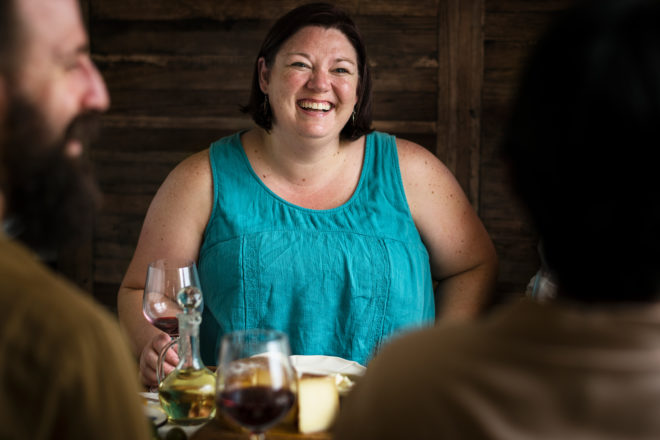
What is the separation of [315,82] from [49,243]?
1119 mm

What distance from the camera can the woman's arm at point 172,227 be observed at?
179 cm

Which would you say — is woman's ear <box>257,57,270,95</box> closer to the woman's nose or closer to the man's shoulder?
the woman's nose

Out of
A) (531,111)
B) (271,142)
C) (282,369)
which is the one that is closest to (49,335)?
(282,369)

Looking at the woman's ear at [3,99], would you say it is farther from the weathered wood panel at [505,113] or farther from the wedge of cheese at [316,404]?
the weathered wood panel at [505,113]

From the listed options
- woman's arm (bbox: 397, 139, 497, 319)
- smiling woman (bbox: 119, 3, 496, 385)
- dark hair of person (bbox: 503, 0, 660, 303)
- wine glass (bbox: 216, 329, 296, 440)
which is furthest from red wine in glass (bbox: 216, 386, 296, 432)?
woman's arm (bbox: 397, 139, 497, 319)

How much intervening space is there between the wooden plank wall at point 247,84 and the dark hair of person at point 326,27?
46.6 inches

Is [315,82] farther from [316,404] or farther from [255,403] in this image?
[255,403]

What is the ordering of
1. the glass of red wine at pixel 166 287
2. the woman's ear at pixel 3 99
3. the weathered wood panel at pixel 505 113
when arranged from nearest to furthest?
the woman's ear at pixel 3 99, the glass of red wine at pixel 166 287, the weathered wood panel at pixel 505 113

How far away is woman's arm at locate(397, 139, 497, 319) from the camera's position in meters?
1.96

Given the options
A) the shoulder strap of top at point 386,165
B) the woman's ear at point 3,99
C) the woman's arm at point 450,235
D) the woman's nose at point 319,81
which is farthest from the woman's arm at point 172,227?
the woman's ear at point 3,99

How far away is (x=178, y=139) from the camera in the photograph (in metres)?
3.35

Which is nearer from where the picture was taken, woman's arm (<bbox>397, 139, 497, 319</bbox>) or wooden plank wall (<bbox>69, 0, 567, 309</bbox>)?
woman's arm (<bbox>397, 139, 497, 319</bbox>)

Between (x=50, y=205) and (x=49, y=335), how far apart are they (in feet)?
0.85

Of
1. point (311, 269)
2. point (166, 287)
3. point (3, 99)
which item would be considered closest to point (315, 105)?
point (311, 269)
